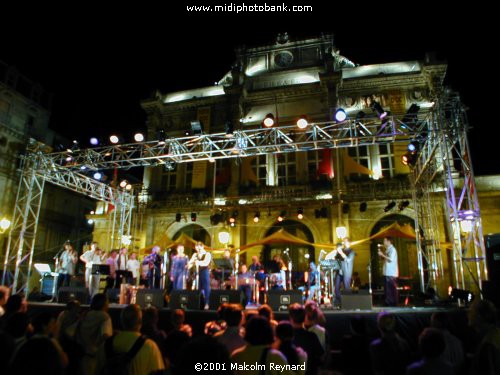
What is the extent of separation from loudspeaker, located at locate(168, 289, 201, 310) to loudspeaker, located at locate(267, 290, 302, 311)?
5.99 feet

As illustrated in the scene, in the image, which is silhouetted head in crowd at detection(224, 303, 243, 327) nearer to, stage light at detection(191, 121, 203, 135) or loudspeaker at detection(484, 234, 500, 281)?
loudspeaker at detection(484, 234, 500, 281)

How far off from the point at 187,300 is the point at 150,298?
1306 mm

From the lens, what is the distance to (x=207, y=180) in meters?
21.5

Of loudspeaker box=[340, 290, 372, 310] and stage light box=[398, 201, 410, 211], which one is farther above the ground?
stage light box=[398, 201, 410, 211]

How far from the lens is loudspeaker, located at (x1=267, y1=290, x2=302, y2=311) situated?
8.69 meters

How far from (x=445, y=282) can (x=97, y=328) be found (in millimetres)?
16614

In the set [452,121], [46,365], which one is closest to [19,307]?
[46,365]

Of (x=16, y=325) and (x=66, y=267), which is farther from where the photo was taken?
(x=66, y=267)

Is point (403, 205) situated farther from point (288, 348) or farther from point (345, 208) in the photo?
point (288, 348)

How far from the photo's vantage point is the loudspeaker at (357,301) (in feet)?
28.8

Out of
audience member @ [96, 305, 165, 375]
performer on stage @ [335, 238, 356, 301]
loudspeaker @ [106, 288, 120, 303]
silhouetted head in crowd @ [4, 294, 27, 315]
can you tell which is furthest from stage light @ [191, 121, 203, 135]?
audience member @ [96, 305, 165, 375]

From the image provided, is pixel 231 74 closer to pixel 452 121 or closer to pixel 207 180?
pixel 207 180

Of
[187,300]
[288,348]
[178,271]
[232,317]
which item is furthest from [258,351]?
[178,271]

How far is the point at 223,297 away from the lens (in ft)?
29.6
